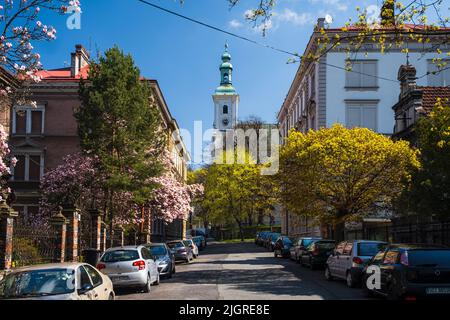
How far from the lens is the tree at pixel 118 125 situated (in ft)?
99.4

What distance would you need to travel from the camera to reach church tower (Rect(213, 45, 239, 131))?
117000 mm

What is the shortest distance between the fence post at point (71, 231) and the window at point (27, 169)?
72.1 feet

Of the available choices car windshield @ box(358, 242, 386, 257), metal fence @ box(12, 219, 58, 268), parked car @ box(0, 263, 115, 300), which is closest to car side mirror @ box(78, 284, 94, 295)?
parked car @ box(0, 263, 115, 300)

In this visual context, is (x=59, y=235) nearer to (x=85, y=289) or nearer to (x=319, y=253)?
(x=85, y=289)

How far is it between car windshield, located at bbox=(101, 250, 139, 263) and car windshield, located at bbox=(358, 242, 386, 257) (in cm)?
721

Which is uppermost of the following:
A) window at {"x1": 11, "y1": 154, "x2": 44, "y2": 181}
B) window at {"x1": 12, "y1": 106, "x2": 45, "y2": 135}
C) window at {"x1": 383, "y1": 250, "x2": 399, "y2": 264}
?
window at {"x1": 12, "y1": 106, "x2": 45, "y2": 135}

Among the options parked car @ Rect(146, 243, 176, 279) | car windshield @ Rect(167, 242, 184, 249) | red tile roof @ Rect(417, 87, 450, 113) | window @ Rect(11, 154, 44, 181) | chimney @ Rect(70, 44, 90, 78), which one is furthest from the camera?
chimney @ Rect(70, 44, 90, 78)

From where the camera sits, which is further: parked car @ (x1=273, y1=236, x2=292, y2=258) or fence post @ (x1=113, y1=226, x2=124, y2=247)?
parked car @ (x1=273, y1=236, x2=292, y2=258)

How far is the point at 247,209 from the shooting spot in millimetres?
72562

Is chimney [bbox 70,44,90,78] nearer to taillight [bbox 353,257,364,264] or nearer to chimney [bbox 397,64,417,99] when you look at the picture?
chimney [bbox 397,64,417,99]

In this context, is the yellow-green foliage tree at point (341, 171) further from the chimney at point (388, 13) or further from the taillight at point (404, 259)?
the taillight at point (404, 259)

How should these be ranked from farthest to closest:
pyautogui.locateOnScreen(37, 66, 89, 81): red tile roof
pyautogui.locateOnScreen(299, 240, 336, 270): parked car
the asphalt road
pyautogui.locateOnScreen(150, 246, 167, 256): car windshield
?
pyautogui.locateOnScreen(37, 66, 89, 81): red tile roof < pyautogui.locateOnScreen(299, 240, 336, 270): parked car < pyautogui.locateOnScreen(150, 246, 167, 256): car windshield < the asphalt road

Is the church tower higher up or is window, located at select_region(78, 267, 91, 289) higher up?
the church tower
